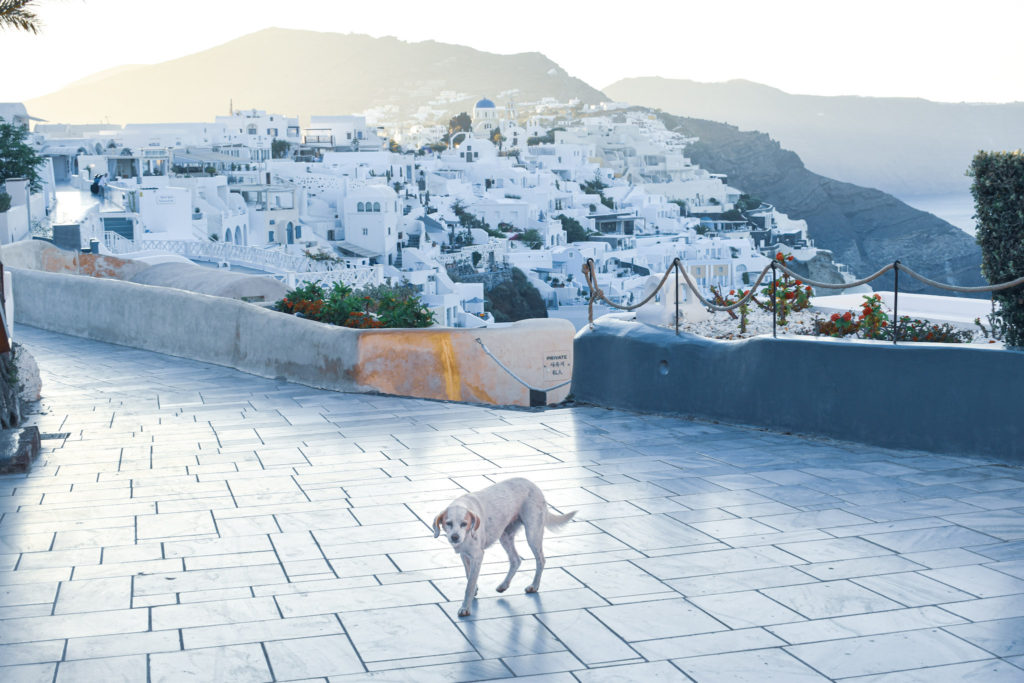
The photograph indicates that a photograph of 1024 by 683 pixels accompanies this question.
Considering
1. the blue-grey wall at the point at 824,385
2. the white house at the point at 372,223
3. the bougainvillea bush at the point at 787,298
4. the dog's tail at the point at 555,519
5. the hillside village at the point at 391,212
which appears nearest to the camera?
the dog's tail at the point at 555,519

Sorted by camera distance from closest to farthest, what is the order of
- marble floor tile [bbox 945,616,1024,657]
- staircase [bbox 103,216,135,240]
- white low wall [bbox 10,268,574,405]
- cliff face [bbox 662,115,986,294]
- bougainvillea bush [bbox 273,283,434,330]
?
1. marble floor tile [bbox 945,616,1024,657]
2. white low wall [bbox 10,268,574,405]
3. bougainvillea bush [bbox 273,283,434,330]
4. staircase [bbox 103,216,135,240]
5. cliff face [bbox 662,115,986,294]

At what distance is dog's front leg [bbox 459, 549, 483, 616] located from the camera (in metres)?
3.86

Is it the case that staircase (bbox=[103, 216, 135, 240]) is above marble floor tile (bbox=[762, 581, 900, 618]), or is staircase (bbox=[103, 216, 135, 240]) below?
above

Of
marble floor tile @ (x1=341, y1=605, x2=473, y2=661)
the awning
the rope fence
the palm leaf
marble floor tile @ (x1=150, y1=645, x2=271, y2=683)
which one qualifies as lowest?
the awning

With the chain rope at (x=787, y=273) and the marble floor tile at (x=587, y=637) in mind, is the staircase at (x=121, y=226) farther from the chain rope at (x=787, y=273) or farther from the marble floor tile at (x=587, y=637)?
the marble floor tile at (x=587, y=637)

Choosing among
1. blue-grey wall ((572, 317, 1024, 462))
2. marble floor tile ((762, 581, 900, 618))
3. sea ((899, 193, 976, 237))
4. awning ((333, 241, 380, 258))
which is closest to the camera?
marble floor tile ((762, 581, 900, 618))

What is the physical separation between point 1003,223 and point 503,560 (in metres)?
3.49

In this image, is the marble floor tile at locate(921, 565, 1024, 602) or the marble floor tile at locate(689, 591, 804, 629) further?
the marble floor tile at locate(921, 565, 1024, 602)

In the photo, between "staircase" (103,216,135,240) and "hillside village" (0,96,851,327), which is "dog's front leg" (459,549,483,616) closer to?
"hillside village" (0,96,851,327)

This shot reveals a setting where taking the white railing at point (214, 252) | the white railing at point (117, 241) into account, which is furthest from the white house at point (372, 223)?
the white railing at point (117, 241)

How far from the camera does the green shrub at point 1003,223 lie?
5.88 m

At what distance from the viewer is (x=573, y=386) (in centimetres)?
855

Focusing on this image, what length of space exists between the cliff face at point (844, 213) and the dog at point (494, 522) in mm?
80463

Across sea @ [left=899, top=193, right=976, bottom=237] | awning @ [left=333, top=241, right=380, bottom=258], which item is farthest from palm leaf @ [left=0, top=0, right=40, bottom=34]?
sea @ [left=899, top=193, right=976, bottom=237]
